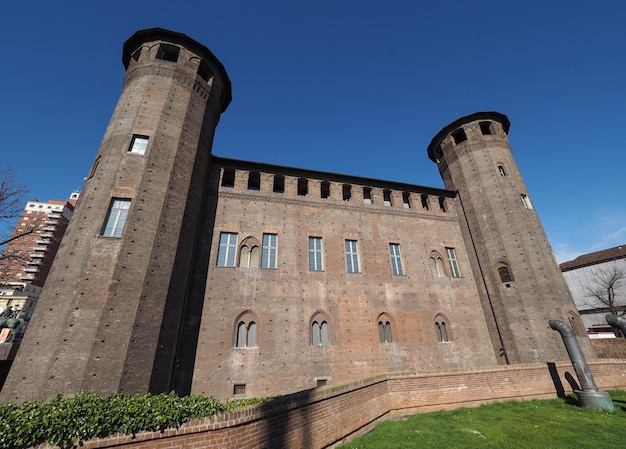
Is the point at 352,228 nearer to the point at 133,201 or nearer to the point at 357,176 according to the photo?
the point at 357,176

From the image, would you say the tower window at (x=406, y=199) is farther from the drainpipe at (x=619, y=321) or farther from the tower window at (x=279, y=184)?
the drainpipe at (x=619, y=321)

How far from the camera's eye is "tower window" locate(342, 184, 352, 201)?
64.0 ft

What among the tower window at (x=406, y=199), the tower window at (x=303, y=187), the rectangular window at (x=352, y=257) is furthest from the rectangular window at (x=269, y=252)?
the tower window at (x=406, y=199)

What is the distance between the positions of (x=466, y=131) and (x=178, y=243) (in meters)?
21.3

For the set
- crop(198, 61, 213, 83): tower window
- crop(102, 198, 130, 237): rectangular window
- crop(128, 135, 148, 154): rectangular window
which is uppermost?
crop(198, 61, 213, 83): tower window

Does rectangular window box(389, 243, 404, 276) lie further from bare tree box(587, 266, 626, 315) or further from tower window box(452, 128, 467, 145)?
bare tree box(587, 266, 626, 315)

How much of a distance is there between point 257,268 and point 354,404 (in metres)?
8.46

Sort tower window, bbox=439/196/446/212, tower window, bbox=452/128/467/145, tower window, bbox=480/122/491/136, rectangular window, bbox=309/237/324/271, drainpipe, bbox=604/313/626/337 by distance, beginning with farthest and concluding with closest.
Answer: tower window, bbox=452/128/467/145
tower window, bbox=480/122/491/136
tower window, bbox=439/196/446/212
rectangular window, bbox=309/237/324/271
drainpipe, bbox=604/313/626/337

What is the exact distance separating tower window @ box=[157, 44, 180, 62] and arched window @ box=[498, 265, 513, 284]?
23.0 m

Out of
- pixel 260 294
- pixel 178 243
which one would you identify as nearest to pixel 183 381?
pixel 260 294

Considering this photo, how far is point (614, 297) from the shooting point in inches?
1193

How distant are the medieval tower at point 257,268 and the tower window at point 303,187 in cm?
17

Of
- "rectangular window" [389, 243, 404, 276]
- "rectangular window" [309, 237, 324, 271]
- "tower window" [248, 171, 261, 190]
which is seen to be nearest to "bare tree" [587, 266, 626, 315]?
"rectangular window" [389, 243, 404, 276]

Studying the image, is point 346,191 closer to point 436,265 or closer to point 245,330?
point 436,265
